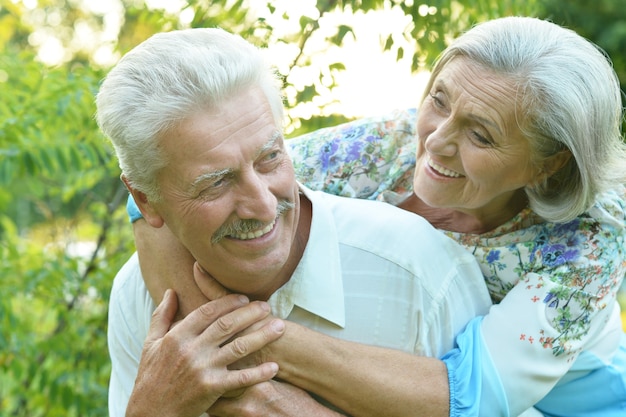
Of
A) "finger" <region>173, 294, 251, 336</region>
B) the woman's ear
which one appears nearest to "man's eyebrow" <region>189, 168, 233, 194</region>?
"finger" <region>173, 294, 251, 336</region>

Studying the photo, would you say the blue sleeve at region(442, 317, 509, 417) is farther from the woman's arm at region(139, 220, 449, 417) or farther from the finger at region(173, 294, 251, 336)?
the finger at region(173, 294, 251, 336)

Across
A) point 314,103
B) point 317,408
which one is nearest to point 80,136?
point 314,103

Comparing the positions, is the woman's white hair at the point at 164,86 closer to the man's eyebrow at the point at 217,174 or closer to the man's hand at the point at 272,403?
the man's eyebrow at the point at 217,174

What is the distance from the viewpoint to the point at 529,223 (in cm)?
272

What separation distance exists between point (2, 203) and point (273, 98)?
234cm

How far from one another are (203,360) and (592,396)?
4.21 feet

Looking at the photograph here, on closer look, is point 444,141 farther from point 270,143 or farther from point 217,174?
point 217,174

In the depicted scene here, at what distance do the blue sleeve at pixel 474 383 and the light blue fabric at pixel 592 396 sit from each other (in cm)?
44

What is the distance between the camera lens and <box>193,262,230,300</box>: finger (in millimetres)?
2428

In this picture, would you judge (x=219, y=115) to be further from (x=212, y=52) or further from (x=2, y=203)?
(x=2, y=203)

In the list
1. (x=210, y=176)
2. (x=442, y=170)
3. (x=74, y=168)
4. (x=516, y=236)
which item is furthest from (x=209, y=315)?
(x=74, y=168)

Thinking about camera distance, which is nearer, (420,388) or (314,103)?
(420,388)

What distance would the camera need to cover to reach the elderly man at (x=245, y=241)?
2.17 m

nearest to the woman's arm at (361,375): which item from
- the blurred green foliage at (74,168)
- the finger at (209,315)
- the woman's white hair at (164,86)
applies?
the finger at (209,315)
